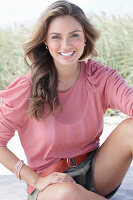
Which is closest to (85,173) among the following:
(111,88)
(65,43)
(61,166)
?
(61,166)

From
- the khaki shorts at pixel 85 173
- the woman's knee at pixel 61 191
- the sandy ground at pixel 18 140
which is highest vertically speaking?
the woman's knee at pixel 61 191

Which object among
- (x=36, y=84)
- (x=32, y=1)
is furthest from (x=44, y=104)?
(x=32, y=1)

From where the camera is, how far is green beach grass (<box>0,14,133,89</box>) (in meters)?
6.15

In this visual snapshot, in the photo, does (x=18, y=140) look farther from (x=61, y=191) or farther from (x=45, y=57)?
(x=61, y=191)

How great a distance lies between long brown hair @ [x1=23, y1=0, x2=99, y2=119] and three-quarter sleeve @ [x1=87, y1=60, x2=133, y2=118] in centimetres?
19

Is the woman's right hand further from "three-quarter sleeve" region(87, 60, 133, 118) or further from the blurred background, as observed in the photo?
the blurred background

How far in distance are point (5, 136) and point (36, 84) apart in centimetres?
34

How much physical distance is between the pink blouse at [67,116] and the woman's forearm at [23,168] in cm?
6

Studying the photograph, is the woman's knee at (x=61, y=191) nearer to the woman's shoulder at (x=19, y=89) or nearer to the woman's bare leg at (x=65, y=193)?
the woman's bare leg at (x=65, y=193)

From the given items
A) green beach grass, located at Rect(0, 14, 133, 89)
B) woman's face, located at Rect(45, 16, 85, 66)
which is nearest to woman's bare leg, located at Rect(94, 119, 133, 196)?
woman's face, located at Rect(45, 16, 85, 66)

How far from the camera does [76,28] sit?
238 centimetres

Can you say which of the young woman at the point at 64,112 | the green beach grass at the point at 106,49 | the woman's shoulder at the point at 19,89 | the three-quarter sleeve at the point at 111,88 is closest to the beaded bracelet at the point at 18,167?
the young woman at the point at 64,112

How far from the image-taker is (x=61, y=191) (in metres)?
2.18

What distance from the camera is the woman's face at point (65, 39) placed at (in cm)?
236
